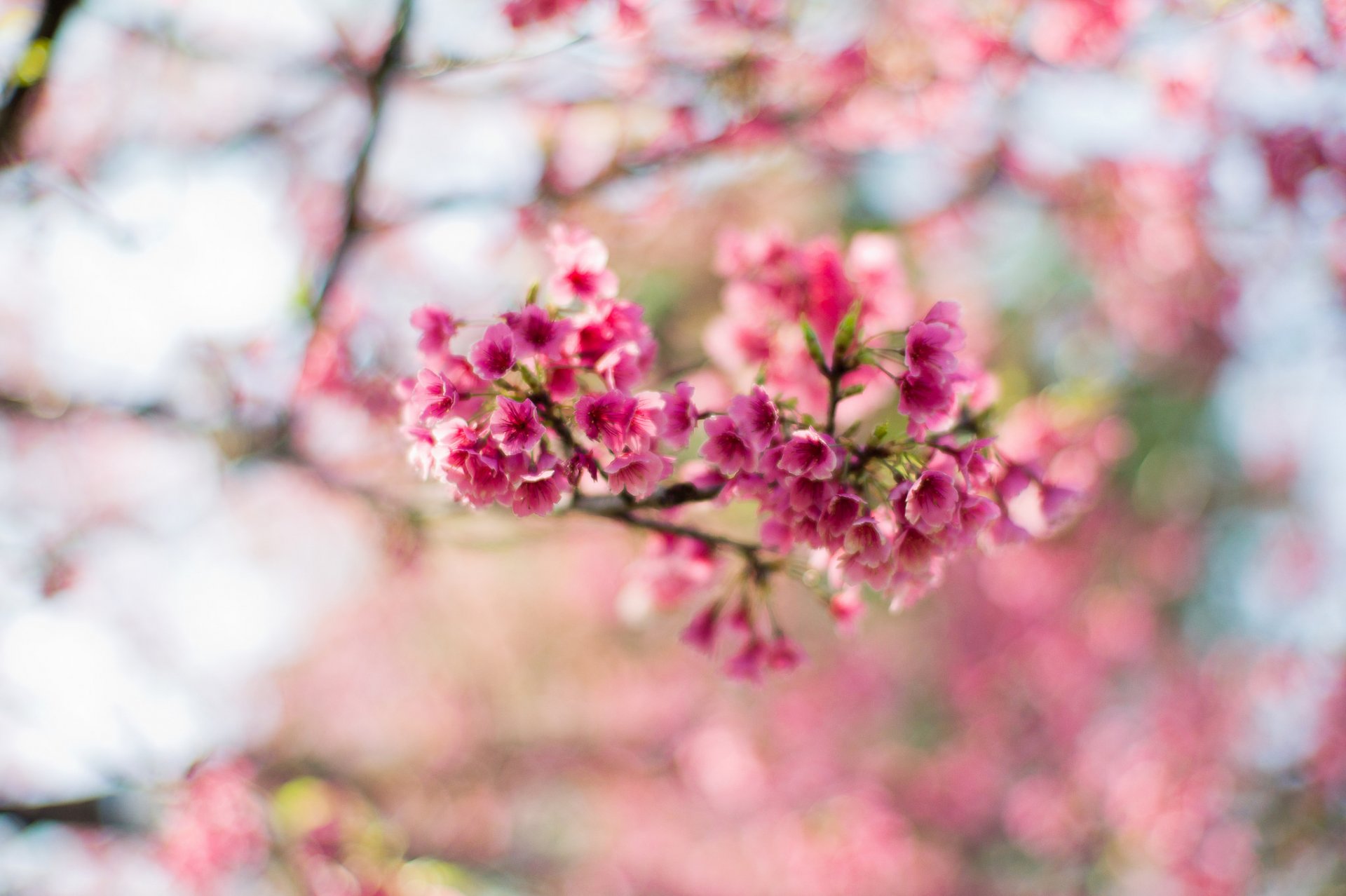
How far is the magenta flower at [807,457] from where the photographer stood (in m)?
1.34

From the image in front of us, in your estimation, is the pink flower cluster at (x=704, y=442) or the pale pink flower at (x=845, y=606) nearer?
the pink flower cluster at (x=704, y=442)

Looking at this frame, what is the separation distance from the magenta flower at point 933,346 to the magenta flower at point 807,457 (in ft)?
0.89

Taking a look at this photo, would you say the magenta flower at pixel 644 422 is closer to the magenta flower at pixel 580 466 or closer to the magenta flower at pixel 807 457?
the magenta flower at pixel 580 466

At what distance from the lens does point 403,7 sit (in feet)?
6.96

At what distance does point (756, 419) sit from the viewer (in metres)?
1.44

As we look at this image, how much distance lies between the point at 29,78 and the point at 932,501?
261 centimetres

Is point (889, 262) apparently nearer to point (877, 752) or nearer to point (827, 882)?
point (827, 882)

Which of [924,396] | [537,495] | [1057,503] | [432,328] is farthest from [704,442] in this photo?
[1057,503]

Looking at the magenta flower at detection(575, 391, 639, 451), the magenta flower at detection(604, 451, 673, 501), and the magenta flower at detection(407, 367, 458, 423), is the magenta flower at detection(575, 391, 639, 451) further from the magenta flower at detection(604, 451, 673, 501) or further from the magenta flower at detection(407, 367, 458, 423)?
the magenta flower at detection(407, 367, 458, 423)

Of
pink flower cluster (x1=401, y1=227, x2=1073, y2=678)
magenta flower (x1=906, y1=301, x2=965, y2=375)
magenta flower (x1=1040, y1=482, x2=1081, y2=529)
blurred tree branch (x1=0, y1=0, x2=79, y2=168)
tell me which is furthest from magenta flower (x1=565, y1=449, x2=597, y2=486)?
blurred tree branch (x1=0, y1=0, x2=79, y2=168)

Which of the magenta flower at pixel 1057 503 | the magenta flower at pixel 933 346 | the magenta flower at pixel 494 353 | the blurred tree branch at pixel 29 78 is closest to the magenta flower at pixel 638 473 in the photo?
the magenta flower at pixel 494 353

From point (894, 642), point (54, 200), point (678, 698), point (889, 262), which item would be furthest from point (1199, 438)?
point (54, 200)

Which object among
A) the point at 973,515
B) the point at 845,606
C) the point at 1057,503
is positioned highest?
the point at 973,515

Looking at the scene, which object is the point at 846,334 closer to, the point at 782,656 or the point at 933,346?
the point at 933,346
